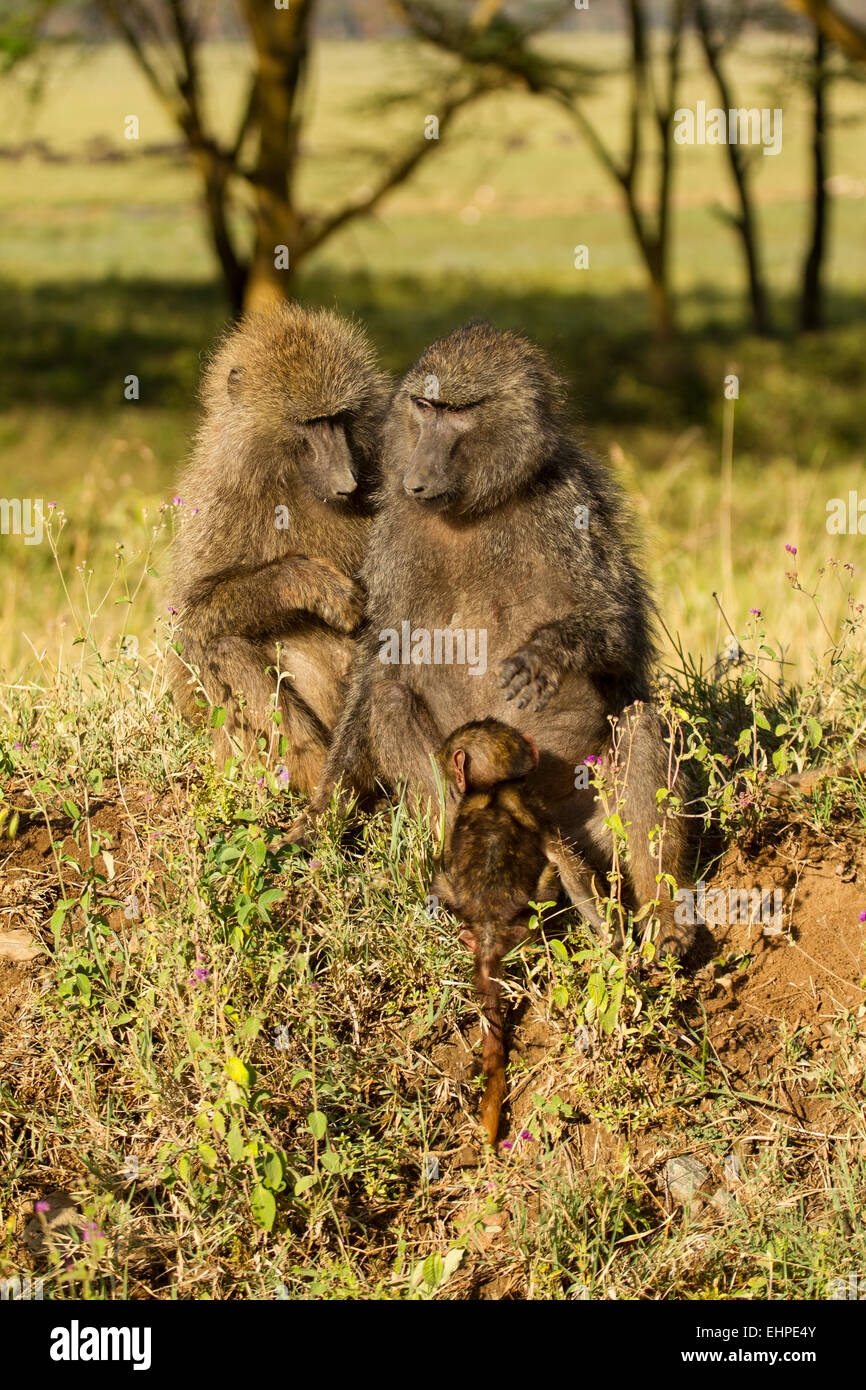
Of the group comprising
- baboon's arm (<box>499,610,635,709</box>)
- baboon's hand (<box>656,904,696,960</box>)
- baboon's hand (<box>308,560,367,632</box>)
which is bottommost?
baboon's hand (<box>656,904,696,960</box>)

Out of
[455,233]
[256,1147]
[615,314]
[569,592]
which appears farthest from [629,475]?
[455,233]

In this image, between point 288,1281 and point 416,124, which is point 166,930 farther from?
point 416,124

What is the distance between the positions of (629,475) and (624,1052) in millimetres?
3828

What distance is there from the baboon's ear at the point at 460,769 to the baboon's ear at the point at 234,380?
1309mm

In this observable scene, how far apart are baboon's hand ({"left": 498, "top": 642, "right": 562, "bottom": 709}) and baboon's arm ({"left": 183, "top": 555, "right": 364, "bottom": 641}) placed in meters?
0.58

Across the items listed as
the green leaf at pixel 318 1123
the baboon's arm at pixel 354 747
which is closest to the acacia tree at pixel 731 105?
the baboon's arm at pixel 354 747

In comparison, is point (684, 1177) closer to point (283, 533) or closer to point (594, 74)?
point (283, 533)

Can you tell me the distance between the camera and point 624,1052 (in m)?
2.97

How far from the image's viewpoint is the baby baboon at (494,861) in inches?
115

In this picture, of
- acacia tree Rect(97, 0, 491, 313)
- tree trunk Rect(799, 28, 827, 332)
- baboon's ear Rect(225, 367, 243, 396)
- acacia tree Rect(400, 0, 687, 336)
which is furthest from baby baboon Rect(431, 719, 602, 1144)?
tree trunk Rect(799, 28, 827, 332)

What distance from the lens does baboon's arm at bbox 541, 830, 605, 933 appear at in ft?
10.2

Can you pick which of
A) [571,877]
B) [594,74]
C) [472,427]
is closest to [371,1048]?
[571,877]

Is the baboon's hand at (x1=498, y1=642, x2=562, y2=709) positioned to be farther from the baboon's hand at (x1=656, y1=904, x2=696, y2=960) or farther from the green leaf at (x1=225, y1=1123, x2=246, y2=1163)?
the green leaf at (x1=225, y1=1123, x2=246, y2=1163)

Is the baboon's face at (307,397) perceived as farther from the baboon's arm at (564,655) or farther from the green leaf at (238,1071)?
the green leaf at (238,1071)
